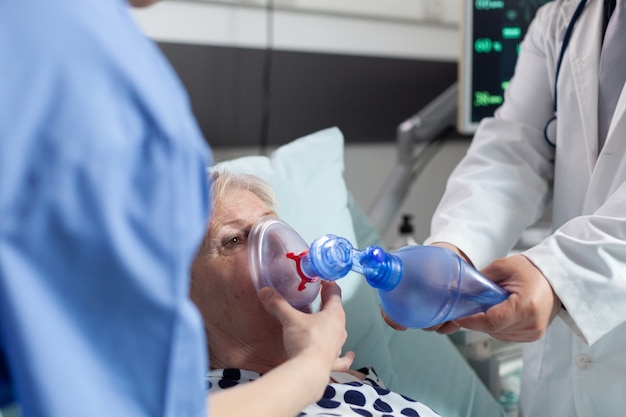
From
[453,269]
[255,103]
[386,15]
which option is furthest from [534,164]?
[386,15]

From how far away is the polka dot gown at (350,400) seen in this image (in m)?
1.21

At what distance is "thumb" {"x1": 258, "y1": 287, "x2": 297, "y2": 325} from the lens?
989 millimetres

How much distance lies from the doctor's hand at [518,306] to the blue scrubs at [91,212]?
2.30 ft

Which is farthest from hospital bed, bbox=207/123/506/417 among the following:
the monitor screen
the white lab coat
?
the monitor screen

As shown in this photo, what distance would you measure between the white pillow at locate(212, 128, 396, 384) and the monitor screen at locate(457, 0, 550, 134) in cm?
74

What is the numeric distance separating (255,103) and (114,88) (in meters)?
1.91

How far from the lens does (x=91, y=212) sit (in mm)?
515

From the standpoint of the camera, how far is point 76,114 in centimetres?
51

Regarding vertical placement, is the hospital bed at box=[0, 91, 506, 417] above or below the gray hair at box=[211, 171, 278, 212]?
below

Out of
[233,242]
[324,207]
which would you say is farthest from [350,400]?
[324,207]

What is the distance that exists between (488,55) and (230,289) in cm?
153

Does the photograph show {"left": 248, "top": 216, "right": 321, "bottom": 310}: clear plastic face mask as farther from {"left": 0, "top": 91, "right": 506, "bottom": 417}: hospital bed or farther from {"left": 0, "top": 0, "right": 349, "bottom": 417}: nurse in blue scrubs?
{"left": 0, "top": 0, "right": 349, "bottom": 417}: nurse in blue scrubs

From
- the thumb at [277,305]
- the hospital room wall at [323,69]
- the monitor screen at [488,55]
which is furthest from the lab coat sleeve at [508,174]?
the hospital room wall at [323,69]

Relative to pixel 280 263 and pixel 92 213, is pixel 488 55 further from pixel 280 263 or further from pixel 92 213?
pixel 92 213
